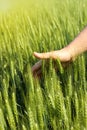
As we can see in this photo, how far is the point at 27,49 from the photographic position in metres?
1.18

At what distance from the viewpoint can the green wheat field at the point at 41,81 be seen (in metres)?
0.67

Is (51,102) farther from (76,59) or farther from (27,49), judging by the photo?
(27,49)

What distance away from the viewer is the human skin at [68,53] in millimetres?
904

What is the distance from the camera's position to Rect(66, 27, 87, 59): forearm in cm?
98

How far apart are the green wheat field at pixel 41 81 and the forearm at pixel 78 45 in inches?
1.1

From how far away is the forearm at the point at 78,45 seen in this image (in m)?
0.98

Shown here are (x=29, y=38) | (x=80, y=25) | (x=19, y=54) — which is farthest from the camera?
(x=80, y=25)

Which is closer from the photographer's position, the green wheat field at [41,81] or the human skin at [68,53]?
the green wheat field at [41,81]

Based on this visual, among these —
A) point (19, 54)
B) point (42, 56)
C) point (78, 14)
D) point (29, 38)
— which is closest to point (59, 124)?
point (42, 56)

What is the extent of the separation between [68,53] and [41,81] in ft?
0.34

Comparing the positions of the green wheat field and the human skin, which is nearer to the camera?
the green wheat field

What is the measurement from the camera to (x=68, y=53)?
3.15ft

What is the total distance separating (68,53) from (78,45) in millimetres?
62

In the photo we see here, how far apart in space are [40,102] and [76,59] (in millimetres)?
305
